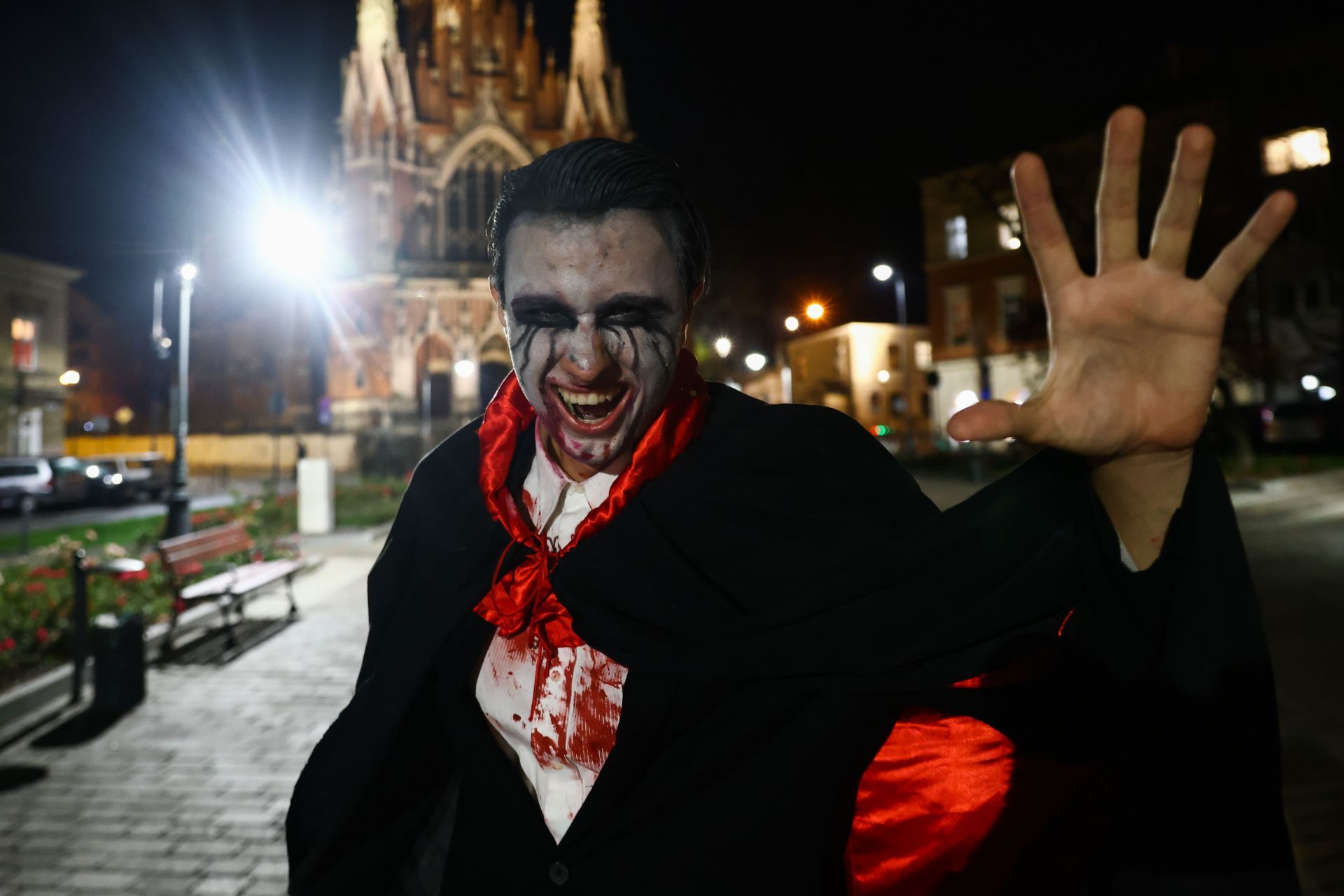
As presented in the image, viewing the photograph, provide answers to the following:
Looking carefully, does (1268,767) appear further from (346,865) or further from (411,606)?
(346,865)

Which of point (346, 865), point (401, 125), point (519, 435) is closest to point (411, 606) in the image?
point (519, 435)

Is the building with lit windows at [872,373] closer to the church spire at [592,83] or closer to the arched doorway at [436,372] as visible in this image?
the church spire at [592,83]

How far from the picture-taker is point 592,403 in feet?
5.46

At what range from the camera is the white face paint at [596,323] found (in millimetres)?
1622

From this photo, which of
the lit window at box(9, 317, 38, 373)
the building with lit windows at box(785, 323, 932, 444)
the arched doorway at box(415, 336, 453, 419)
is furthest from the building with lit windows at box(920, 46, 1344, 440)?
the lit window at box(9, 317, 38, 373)

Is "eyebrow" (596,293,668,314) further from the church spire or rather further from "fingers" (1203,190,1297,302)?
the church spire

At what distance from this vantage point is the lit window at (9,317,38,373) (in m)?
38.0

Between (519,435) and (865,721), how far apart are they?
3.45ft

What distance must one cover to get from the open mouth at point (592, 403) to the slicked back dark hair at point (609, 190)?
0.27 m

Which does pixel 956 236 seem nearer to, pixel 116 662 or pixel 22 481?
pixel 22 481

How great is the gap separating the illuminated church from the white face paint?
122 feet

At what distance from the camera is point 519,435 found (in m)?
2.04

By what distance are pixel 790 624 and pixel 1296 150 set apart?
38154 millimetres

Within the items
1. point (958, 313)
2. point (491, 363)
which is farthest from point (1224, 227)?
point (491, 363)
